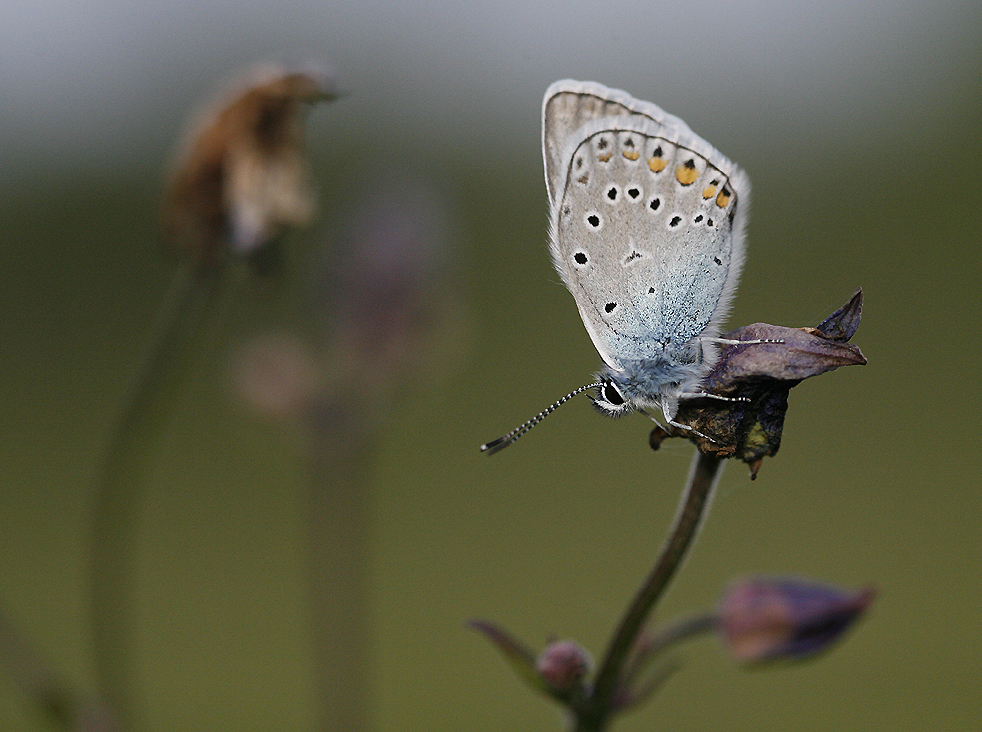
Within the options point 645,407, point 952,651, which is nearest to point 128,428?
point 645,407

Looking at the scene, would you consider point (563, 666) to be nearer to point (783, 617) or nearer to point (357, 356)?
point (783, 617)

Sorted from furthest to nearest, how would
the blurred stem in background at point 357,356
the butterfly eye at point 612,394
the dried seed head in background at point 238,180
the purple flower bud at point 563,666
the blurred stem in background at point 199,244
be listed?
the blurred stem in background at point 357,356, the dried seed head in background at point 238,180, the blurred stem in background at point 199,244, the butterfly eye at point 612,394, the purple flower bud at point 563,666

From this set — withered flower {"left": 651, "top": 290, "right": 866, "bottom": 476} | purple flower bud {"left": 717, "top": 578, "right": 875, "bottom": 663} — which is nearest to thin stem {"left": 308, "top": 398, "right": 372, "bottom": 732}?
purple flower bud {"left": 717, "top": 578, "right": 875, "bottom": 663}

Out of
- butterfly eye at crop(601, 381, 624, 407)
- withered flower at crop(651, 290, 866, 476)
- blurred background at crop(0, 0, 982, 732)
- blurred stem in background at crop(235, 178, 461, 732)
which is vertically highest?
withered flower at crop(651, 290, 866, 476)

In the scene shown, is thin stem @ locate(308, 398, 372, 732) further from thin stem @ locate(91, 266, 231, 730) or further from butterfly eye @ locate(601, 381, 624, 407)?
butterfly eye @ locate(601, 381, 624, 407)

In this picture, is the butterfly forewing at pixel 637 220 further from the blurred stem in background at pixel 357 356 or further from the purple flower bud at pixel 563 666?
the blurred stem in background at pixel 357 356

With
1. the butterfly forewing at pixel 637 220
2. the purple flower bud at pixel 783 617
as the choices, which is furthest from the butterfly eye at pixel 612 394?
the purple flower bud at pixel 783 617
